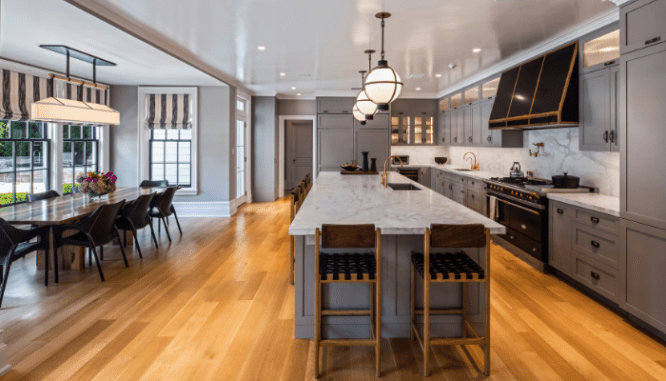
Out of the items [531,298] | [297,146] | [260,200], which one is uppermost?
[297,146]

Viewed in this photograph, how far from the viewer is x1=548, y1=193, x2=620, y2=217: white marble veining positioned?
139 inches

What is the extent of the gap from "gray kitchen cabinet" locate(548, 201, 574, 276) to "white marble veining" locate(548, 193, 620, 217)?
74 mm

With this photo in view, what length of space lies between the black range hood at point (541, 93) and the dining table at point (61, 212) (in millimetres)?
5063

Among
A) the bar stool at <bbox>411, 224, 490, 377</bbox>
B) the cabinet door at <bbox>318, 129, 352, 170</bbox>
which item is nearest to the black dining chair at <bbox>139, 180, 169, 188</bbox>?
the cabinet door at <bbox>318, 129, 352, 170</bbox>

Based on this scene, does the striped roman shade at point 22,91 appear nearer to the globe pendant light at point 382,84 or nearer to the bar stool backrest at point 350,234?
the globe pendant light at point 382,84

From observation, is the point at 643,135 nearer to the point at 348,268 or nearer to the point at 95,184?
the point at 348,268

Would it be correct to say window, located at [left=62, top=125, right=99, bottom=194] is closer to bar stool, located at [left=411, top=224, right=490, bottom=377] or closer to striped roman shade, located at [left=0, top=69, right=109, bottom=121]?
striped roman shade, located at [left=0, top=69, right=109, bottom=121]

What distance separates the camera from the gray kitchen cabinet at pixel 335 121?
9.65 m

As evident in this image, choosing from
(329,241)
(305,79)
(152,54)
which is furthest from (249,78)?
(329,241)

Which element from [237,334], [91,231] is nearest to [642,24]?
[237,334]

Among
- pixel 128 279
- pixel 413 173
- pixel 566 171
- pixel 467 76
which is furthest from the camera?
pixel 413 173

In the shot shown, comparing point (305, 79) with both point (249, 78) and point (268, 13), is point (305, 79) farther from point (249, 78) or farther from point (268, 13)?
point (268, 13)

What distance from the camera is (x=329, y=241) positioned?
95.3 inches

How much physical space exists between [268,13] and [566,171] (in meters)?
3.99
